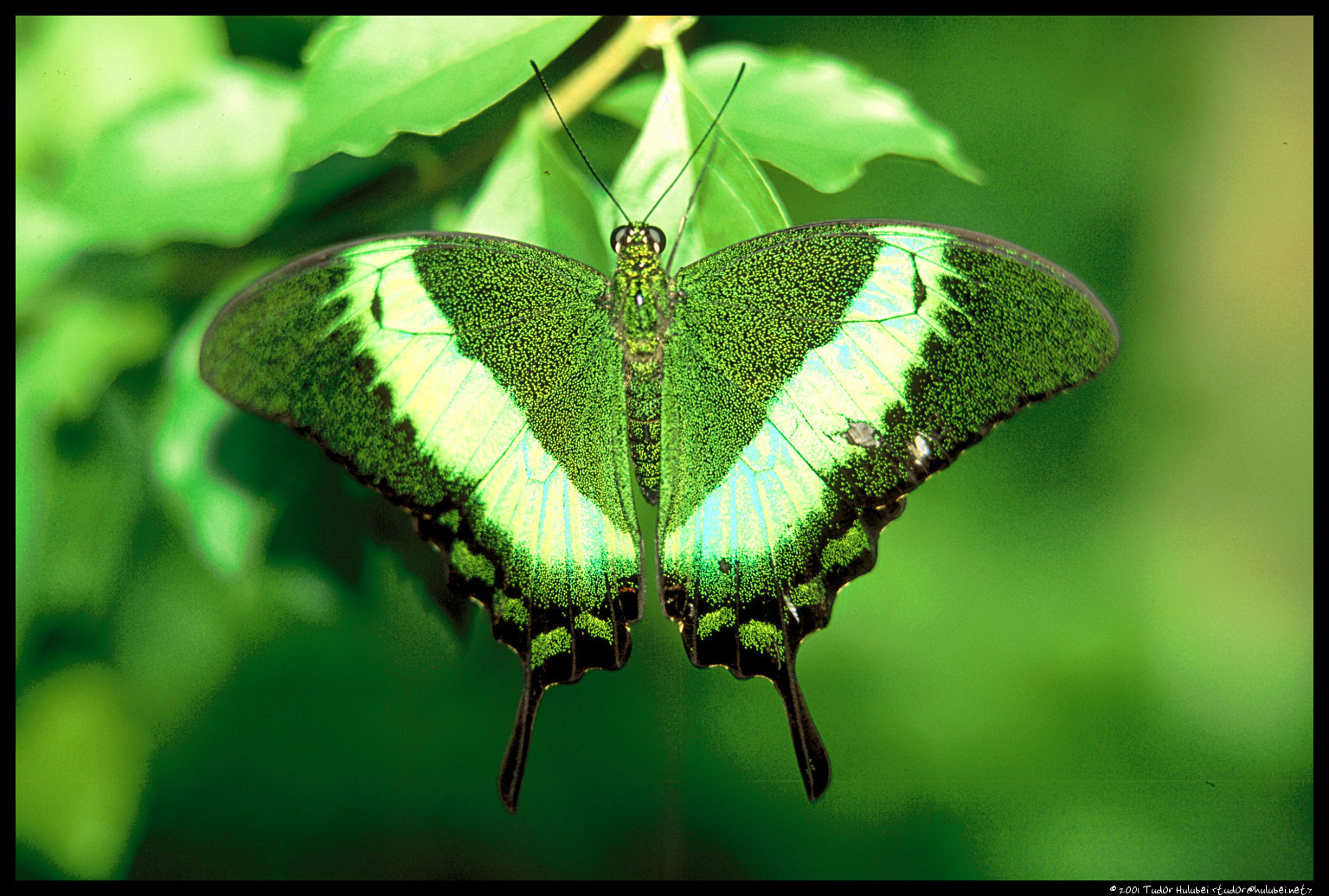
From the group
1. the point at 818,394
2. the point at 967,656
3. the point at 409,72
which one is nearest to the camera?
the point at 409,72

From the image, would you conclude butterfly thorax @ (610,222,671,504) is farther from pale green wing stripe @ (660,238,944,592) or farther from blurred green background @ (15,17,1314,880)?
blurred green background @ (15,17,1314,880)

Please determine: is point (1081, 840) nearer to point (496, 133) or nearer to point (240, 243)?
point (496, 133)

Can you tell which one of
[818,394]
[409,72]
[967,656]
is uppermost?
[409,72]

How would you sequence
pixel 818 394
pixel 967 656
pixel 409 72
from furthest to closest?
pixel 967 656
pixel 818 394
pixel 409 72

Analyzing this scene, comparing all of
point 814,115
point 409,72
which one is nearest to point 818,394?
point 814,115

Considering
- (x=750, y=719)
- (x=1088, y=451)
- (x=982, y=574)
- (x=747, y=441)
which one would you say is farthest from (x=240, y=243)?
Result: (x=1088, y=451)

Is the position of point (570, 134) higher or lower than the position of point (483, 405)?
higher

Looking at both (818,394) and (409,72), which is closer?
(409,72)

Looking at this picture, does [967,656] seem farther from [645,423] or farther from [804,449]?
[645,423]
